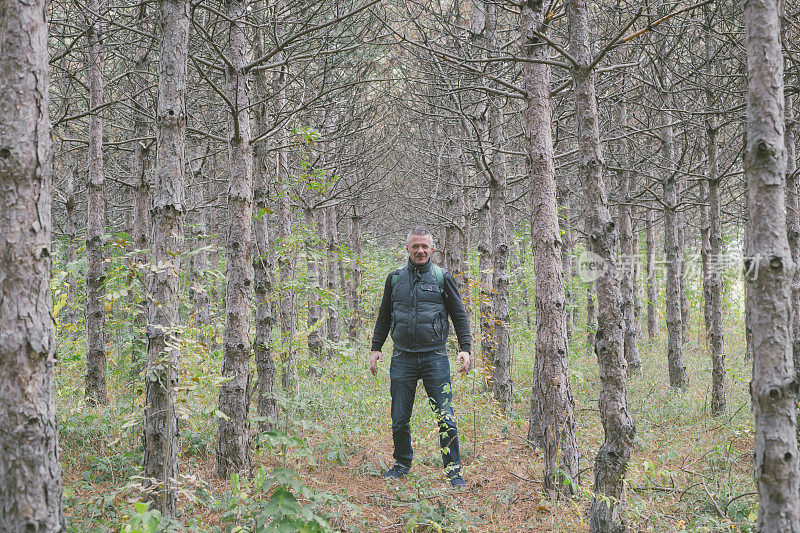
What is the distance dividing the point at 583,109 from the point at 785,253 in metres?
1.84

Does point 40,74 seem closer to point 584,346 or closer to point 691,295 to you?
point 584,346

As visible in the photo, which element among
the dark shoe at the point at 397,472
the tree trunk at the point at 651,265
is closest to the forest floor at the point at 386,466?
the dark shoe at the point at 397,472

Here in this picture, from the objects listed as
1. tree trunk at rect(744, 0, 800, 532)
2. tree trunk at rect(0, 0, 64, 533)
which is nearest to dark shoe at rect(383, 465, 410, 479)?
tree trunk at rect(0, 0, 64, 533)

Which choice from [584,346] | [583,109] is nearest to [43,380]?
[583,109]

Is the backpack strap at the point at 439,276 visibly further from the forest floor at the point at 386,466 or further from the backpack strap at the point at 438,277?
the forest floor at the point at 386,466

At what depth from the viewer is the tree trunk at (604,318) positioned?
3516 millimetres

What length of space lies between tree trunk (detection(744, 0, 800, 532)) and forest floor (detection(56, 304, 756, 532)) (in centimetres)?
97

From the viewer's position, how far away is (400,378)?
17.1ft

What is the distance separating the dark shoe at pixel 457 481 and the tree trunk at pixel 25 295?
331cm

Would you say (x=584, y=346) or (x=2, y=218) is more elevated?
(x=2, y=218)

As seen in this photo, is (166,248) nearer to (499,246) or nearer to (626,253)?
(499,246)

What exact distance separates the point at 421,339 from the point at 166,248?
8.12 ft

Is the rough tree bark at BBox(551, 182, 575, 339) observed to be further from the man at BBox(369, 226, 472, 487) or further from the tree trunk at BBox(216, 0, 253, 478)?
the tree trunk at BBox(216, 0, 253, 478)

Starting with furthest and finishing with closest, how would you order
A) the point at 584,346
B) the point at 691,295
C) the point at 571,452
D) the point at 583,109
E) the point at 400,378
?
1. the point at 691,295
2. the point at 584,346
3. the point at 400,378
4. the point at 571,452
5. the point at 583,109
